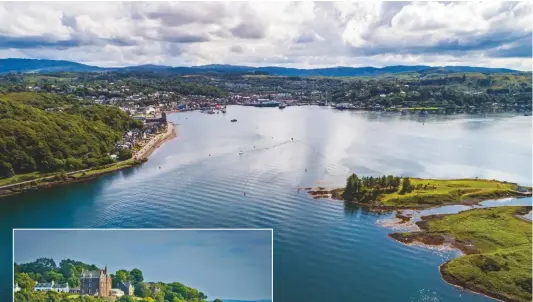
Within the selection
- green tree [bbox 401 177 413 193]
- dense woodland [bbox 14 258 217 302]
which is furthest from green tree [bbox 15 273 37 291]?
green tree [bbox 401 177 413 193]

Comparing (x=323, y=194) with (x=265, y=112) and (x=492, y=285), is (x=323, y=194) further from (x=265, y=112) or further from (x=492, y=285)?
(x=265, y=112)

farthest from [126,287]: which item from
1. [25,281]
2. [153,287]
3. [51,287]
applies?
[25,281]

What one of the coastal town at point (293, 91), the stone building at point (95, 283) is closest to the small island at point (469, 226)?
the stone building at point (95, 283)

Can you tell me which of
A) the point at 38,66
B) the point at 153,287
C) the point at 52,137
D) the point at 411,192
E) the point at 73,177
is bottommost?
the point at 73,177

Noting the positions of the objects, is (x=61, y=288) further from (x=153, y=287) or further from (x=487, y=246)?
(x=487, y=246)

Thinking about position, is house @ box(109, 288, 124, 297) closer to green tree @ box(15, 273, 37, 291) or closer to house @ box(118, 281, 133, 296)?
house @ box(118, 281, 133, 296)

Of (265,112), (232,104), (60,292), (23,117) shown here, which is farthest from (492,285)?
(232,104)

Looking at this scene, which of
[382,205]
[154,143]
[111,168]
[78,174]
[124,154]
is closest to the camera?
[382,205]
